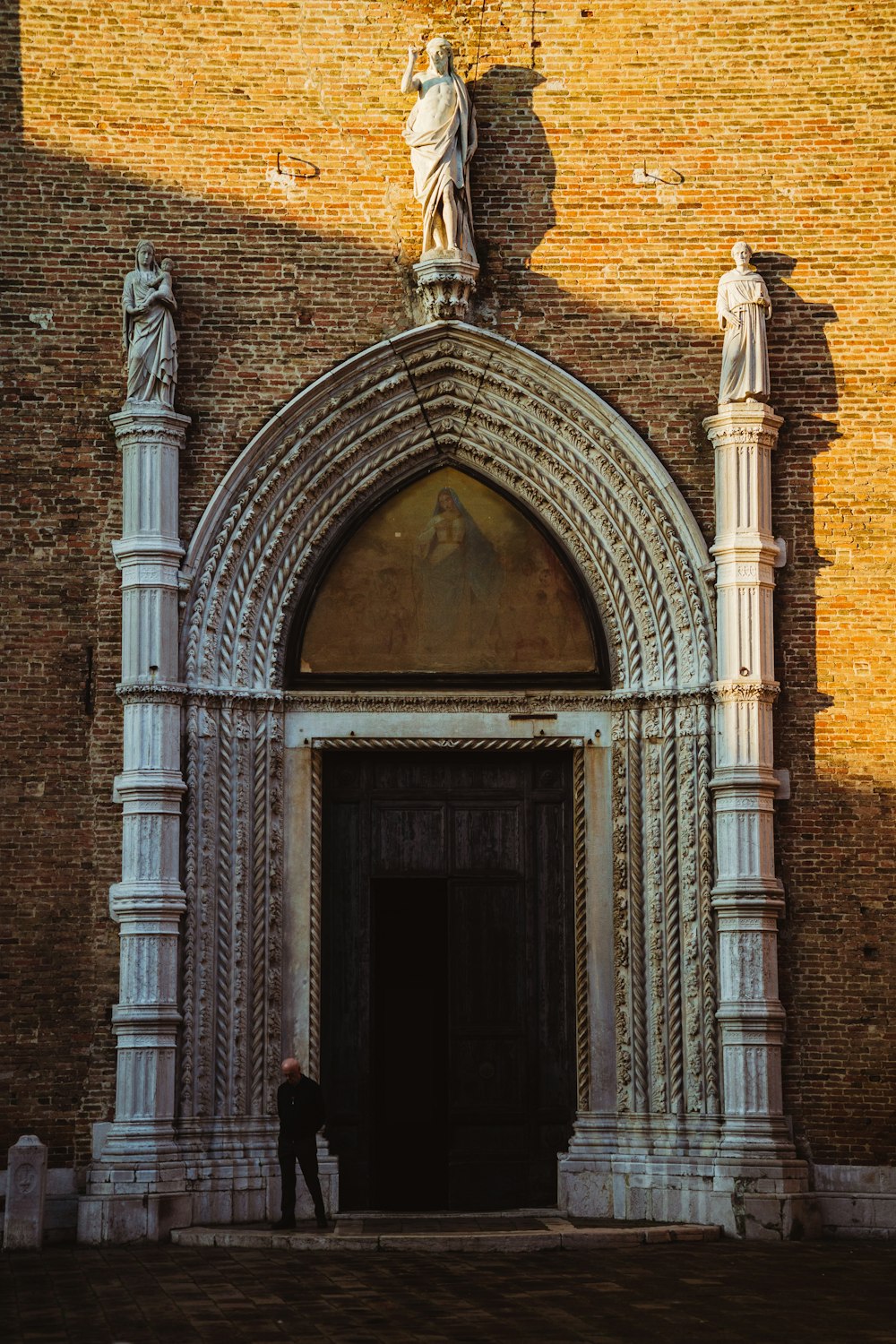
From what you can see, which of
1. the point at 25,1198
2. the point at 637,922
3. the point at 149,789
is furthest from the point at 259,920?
the point at 637,922

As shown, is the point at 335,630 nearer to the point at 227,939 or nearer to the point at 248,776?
the point at 248,776

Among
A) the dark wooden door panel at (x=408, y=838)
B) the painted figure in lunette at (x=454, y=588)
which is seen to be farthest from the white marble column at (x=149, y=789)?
the painted figure in lunette at (x=454, y=588)

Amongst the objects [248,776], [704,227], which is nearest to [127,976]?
[248,776]

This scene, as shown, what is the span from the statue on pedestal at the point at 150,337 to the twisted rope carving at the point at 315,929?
3.12 metres

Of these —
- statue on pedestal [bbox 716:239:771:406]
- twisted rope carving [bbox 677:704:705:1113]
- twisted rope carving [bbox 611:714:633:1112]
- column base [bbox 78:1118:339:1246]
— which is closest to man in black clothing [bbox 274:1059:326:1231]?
column base [bbox 78:1118:339:1246]

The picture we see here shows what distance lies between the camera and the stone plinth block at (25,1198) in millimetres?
13625

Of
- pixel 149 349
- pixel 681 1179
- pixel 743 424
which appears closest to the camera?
pixel 681 1179

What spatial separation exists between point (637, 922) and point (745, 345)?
462cm

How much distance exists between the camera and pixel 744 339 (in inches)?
600

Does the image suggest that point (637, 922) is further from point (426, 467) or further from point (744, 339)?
point (744, 339)

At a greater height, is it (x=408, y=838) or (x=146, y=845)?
(x=408, y=838)

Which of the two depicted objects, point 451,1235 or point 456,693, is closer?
point 451,1235

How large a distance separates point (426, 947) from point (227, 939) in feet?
6.56

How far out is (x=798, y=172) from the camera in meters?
15.7
